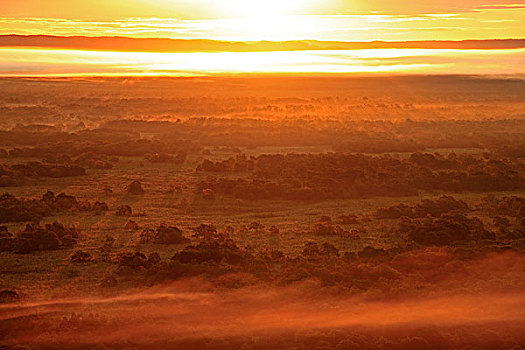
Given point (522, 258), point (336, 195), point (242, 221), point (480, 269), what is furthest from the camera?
point (336, 195)

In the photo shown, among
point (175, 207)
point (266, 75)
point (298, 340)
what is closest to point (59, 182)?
point (175, 207)

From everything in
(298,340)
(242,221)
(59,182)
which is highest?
(59,182)

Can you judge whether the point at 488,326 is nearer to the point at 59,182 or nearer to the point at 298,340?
the point at 298,340

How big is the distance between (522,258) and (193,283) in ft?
27.1

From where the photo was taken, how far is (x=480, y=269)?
1855 cm

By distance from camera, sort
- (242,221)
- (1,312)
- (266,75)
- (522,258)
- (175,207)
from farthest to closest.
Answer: (266,75)
(175,207)
(242,221)
(522,258)
(1,312)

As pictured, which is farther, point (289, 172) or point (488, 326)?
point (289, 172)

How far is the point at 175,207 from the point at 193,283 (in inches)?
487

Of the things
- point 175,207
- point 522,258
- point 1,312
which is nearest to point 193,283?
point 1,312

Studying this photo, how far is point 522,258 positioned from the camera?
65.3 ft

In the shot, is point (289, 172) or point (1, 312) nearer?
point (1, 312)

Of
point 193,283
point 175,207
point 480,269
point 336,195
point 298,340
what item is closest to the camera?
point 298,340

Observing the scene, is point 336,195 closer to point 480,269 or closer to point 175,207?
point 175,207

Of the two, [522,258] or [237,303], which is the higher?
[522,258]
